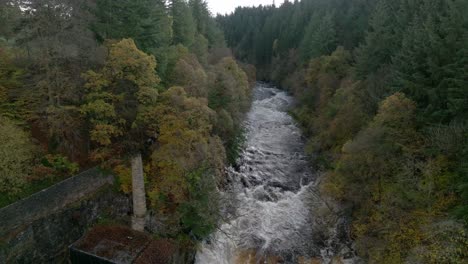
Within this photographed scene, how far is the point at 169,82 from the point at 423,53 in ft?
66.8

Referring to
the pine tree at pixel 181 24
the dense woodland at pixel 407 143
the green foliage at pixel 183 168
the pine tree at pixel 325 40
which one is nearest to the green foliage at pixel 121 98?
the green foliage at pixel 183 168

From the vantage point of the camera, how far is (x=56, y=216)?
1606 centimetres

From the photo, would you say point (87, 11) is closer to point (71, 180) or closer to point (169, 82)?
point (169, 82)

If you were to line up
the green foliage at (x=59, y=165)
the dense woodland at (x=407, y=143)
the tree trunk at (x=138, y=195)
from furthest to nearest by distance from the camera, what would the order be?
the tree trunk at (x=138, y=195) → the green foliage at (x=59, y=165) → the dense woodland at (x=407, y=143)

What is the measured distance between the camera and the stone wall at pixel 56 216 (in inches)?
557

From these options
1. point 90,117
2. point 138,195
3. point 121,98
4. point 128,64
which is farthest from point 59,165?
point 128,64

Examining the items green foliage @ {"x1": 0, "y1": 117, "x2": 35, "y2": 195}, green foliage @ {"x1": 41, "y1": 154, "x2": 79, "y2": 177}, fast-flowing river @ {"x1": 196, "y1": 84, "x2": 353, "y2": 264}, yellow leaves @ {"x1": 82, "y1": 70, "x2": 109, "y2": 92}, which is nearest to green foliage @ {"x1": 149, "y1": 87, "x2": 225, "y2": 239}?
fast-flowing river @ {"x1": 196, "y1": 84, "x2": 353, "y2": 264}

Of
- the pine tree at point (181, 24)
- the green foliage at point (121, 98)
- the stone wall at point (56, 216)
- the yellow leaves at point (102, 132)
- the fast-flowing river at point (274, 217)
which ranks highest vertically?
the pine tree at point (181, 24)

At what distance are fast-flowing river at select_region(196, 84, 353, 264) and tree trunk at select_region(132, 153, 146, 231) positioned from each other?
4.36 metres

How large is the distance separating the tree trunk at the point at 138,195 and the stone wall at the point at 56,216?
0.90 meters

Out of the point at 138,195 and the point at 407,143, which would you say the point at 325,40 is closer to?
the point at 407,143

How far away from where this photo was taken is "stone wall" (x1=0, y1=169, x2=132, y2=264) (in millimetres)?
14156

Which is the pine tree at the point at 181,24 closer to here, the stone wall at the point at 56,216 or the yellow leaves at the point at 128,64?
the yellow leaves at the point at 128,64

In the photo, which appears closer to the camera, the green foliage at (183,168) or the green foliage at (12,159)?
the green foliage at (12,159)
